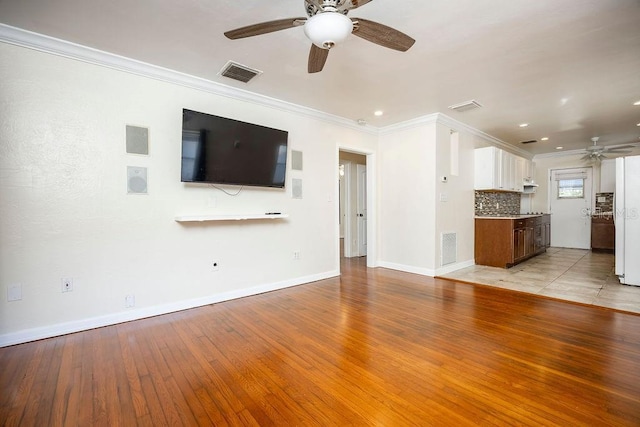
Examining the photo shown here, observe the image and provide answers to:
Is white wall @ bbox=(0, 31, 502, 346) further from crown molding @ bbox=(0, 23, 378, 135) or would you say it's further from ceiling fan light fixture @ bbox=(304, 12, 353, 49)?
ceiling fan light fixture @ bbox=(304, 12, 353, 49)

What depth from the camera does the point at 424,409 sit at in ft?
5.36

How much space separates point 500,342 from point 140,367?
2914mm

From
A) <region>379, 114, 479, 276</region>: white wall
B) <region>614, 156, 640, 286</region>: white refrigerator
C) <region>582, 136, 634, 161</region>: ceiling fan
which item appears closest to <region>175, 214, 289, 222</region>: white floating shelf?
<region>379, 114, 479, 276</region>: white wall

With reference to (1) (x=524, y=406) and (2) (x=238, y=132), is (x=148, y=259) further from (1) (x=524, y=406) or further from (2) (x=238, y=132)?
(1) (x=524, y=406)

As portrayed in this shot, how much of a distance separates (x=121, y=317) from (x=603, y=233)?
9.90m

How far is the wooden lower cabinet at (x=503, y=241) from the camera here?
5.20 m

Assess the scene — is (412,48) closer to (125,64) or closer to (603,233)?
(125,64)

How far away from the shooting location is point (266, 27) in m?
1.87

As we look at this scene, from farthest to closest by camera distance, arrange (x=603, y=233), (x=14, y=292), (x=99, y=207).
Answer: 1. (x=603, y=233)
2. (x=99, y=207)
3. (x=14, y=292)

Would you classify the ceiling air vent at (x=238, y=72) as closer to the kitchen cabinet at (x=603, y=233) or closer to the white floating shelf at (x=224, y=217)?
the white floating shelf at (x=224, y=217)

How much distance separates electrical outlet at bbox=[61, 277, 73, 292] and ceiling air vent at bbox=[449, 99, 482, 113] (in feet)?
16.8

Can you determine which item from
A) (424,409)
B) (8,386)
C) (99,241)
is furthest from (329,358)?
(99,241)

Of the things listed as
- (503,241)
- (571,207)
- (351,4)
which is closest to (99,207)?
(351,4)

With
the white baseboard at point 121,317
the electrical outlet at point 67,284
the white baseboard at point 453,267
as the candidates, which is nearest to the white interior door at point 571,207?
the white baseboard at point 453,267
